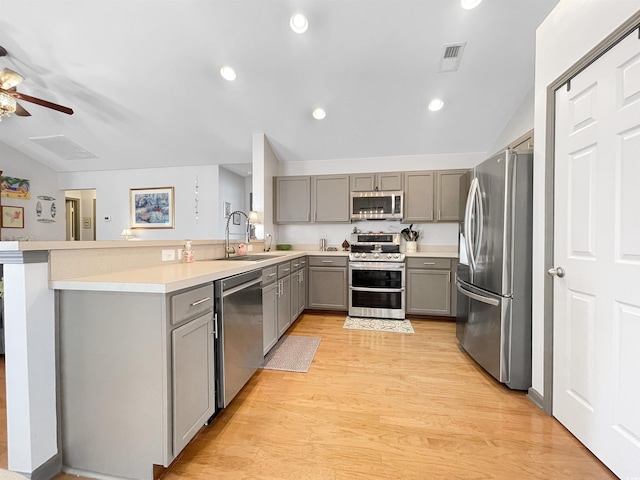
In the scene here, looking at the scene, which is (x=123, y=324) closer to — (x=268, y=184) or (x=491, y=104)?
(x=268, y=184)

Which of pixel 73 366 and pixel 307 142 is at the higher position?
pixel 307 142

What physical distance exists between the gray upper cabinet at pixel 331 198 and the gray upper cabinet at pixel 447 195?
1.38m

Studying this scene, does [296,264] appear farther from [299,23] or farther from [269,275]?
[299,23]

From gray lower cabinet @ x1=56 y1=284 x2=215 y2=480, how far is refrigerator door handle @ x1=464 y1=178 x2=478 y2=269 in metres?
2.34

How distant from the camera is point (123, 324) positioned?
126 centimetres

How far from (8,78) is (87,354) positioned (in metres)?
3.18

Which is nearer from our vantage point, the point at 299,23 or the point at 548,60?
the point at 548,60

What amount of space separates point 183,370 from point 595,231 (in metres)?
2.33

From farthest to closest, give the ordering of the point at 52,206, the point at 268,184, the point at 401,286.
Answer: the point at 52,206
the point at 268,184
the point at 401,286

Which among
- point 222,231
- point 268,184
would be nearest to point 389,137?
point 268,184

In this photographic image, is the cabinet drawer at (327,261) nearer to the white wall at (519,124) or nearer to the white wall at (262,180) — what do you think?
the white wall at (262,180)

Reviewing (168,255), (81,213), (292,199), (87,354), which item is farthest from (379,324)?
(81,213)

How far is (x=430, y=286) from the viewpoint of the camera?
3.66 m

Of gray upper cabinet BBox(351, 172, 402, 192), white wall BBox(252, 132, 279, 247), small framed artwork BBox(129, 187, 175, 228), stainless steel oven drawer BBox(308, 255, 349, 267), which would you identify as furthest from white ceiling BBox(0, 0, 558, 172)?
stainless steel oven drawer BBox(308, 255, 349, 267)
